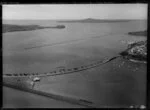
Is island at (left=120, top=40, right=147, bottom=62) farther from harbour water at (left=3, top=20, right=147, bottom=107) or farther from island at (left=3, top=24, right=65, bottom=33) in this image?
island at (left=3, top=24, right=65, bottom=33)

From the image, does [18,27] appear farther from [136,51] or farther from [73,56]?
[136,51]

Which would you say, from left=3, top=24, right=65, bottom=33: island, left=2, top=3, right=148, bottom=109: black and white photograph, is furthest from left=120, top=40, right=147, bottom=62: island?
left=3, top=24, right=65, bottom=33: island

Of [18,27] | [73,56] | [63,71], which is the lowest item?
[63,71]

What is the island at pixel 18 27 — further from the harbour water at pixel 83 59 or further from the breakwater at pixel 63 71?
the breakwater at pixel 63 71

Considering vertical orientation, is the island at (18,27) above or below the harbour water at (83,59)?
above

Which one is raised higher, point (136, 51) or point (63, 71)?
point (136, 51)

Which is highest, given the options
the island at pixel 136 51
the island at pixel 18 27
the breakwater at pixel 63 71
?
the island at pixel 18 27

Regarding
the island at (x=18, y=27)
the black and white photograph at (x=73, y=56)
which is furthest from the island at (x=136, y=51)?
the island at (x=18, y=27)

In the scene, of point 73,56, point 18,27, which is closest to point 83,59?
point 73,56

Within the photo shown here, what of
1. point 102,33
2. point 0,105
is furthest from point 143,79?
point 0,105
